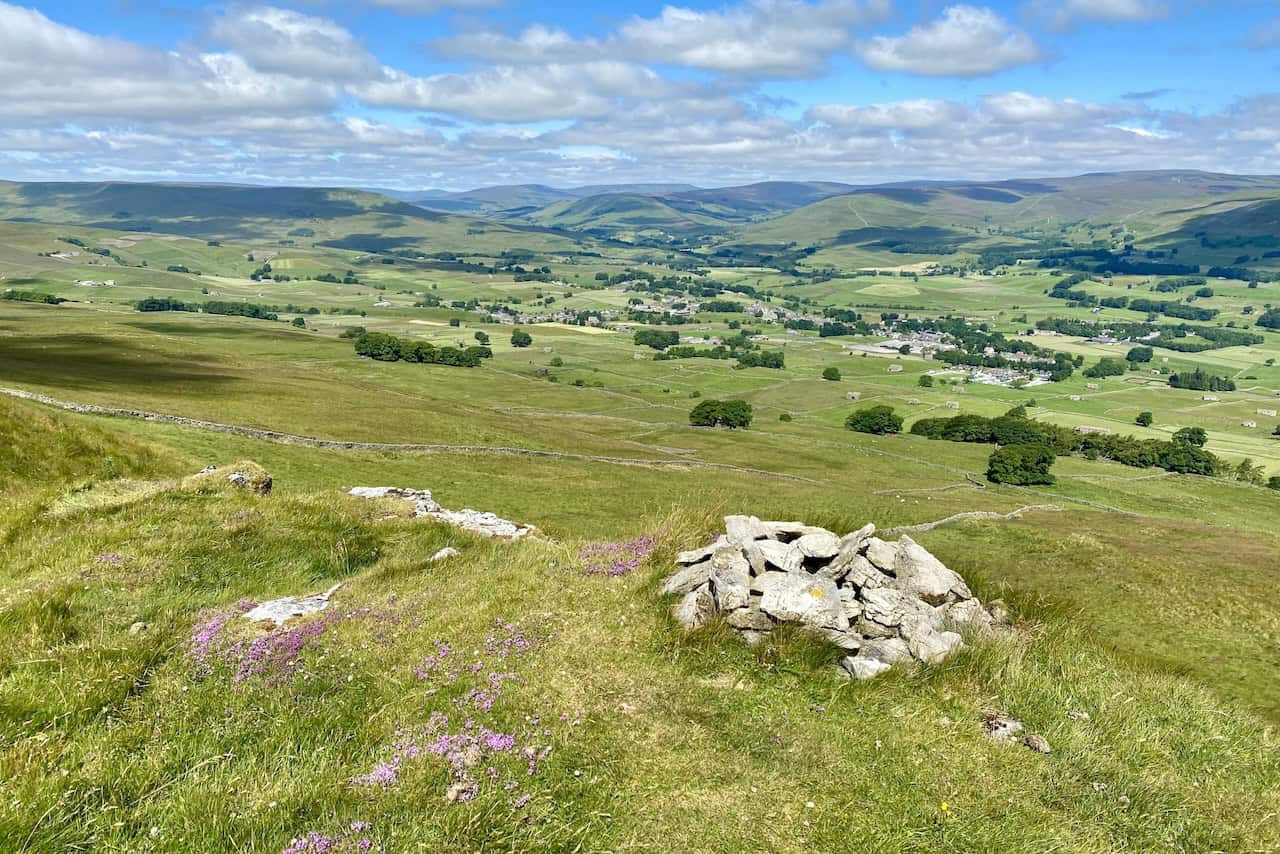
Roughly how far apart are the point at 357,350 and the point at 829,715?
617ft

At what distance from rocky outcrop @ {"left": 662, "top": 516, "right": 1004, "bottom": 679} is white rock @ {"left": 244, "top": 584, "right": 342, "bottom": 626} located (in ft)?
27.0

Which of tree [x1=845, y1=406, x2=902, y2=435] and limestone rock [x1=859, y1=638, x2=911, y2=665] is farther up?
limestone rock [x1=859, y1=638, x2=911, y2=665]

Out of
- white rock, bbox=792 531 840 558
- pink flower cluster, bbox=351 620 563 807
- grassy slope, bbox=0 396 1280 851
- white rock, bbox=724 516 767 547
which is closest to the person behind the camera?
grassy slope, bbox=0 396 1280 851

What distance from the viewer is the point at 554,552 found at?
19.3 m

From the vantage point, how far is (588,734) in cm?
1080

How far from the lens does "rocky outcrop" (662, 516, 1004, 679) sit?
13844 millimetres

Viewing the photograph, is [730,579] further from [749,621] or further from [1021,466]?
[1021,466]

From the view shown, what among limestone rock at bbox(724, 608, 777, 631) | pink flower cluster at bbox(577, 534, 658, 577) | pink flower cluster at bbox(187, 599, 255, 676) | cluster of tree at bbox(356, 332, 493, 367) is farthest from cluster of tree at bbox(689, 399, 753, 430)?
pink flower cluster at bbox(187, 599, 255, 676)

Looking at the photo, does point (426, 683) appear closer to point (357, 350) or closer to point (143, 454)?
point (143, 454)

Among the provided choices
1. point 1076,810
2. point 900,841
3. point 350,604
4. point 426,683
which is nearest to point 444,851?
point 426,683

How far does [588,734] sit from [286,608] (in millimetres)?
8240

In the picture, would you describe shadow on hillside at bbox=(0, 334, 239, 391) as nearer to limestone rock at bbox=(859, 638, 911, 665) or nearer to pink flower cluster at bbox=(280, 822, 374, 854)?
pink flower cluster at bbox=(280, 822, 374, 854)

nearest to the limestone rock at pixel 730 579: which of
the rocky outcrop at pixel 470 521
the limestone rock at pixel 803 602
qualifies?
the limestone rock at pixel 803 602

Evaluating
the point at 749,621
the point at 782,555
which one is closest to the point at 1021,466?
the point at 782,555
